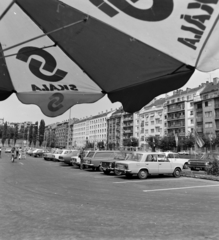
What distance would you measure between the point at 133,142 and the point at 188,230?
96068 millimetres

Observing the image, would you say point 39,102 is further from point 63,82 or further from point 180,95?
point 180,95

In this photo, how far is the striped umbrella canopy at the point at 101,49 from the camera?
2.62m

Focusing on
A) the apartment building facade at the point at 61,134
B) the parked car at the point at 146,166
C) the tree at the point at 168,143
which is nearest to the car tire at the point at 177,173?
the parked car at the point at 146,166

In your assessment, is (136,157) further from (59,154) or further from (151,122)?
(151,122)

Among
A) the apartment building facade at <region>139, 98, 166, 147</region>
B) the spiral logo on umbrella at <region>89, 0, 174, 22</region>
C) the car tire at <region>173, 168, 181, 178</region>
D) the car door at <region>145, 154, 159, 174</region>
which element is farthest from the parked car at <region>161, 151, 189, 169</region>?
the apartment building facade at <region>139, 98, 166, 147</region>

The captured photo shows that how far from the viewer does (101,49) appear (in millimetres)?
3219

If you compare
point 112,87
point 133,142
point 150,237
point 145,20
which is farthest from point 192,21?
point 133,142

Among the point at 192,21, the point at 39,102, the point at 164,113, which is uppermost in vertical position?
the point at 164,113

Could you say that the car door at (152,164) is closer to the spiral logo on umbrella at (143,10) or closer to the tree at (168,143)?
the spiral logo on umbrella at (143,10)

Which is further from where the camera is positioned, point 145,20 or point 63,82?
point 63,82

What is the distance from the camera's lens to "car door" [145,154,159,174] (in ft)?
51.0

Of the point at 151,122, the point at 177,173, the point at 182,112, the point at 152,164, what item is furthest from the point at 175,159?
the point at 151,122

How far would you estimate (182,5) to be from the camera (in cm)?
250

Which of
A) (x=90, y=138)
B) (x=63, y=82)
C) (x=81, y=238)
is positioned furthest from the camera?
(x=90, y=138)
